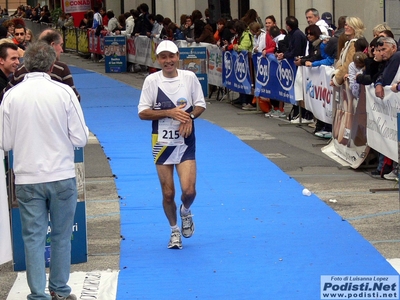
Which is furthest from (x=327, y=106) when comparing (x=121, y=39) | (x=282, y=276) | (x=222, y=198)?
(x=121, y=39)

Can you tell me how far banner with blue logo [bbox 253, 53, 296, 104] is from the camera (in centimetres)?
1761

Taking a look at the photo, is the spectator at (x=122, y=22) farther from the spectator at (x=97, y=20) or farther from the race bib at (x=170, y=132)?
the race bib at (x=170, y=132)

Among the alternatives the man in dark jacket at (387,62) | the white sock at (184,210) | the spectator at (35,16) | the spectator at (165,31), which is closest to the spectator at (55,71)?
the white sock at (184,210)

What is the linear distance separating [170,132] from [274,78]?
33.4 ft

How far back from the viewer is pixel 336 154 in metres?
14.2

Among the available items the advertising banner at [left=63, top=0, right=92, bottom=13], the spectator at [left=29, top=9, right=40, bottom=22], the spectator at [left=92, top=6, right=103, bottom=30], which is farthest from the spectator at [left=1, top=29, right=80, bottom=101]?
the spectator at [left=29, top=9, right=40, bottom=22]

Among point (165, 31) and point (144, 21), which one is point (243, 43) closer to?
point (165, 31)

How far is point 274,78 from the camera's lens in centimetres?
1853

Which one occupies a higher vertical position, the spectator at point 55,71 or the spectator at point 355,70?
the spectator at point 55,71

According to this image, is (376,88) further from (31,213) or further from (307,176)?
(31,213)

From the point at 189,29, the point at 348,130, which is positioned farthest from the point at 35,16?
the point at 348,130

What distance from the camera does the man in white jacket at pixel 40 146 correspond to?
667 cm

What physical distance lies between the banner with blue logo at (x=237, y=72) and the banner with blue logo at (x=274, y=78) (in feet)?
1.67

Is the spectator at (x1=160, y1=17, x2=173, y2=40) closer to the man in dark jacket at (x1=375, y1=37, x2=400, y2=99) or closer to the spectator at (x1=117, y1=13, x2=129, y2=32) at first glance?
the spectator at (x1=117, y1=13, x2=129, y2=32)
